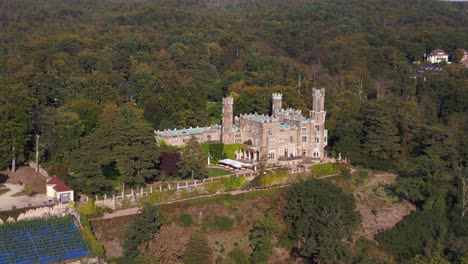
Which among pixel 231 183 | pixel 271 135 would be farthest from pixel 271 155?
pixel 231 183

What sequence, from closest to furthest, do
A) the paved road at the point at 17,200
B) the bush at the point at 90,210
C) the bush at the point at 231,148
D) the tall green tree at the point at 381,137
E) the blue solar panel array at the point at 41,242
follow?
1. the blue solar panel array at the point at 41,242
2. the bush at the point at 90,210
3. the paved road at the point at 17,200
4. the bush at the point at 231,148
5. the tall green tree at the point at 381,137

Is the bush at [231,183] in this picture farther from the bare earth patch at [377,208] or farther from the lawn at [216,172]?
the bare earth patch at [377,208]

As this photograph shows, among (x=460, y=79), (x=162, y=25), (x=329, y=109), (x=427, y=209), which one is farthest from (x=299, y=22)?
(x=427, y=209)

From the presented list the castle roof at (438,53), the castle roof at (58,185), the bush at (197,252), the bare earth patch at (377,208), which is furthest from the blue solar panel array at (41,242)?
the castle roof at (438,53)

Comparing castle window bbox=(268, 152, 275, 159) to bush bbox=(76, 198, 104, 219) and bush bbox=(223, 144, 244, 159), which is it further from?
bush bbox=(76, 198, 104, 219)

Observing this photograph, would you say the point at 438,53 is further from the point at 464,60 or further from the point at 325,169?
the point at 325,169

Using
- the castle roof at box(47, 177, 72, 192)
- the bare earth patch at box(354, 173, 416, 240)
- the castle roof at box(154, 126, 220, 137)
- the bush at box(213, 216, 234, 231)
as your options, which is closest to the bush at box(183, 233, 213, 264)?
the bush at box(213, 216, 234, 231)

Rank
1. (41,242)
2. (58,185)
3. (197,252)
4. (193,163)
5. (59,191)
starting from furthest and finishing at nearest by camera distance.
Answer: (193,163) → (58,185) → (59,191) → (197,252) → (41,242)
